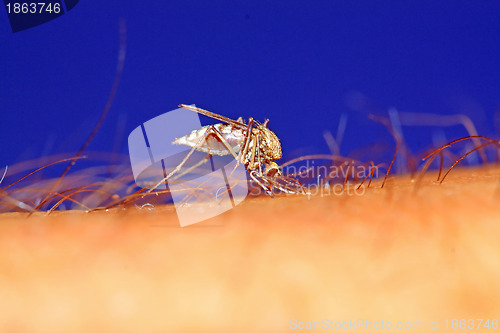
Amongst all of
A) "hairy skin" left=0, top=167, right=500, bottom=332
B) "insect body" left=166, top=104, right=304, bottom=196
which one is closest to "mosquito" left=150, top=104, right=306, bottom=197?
"insect body" left=166, top=104, right=304, bottom=196

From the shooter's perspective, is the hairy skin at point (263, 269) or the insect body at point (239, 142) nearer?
the hairy skin at point (263, 269)

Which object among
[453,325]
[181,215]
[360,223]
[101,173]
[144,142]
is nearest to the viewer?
[453,325]

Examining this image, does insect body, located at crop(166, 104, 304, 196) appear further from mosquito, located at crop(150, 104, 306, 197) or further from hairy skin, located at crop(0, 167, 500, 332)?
hairy skin, located at crop(0, 167, 500, 332)

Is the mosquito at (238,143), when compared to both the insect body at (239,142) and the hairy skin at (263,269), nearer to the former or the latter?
the insect body at (239,142)

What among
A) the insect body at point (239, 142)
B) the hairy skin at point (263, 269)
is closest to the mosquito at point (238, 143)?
the insect body at point (239, 142)

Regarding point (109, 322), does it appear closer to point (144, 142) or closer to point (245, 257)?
point (245, 257)

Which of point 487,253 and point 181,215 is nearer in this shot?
point 487,253

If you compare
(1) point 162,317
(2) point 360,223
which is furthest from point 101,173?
(2) point 360,223

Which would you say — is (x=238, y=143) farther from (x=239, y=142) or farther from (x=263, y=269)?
(x=263, y=269)

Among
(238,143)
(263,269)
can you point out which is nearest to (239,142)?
(238,143)
